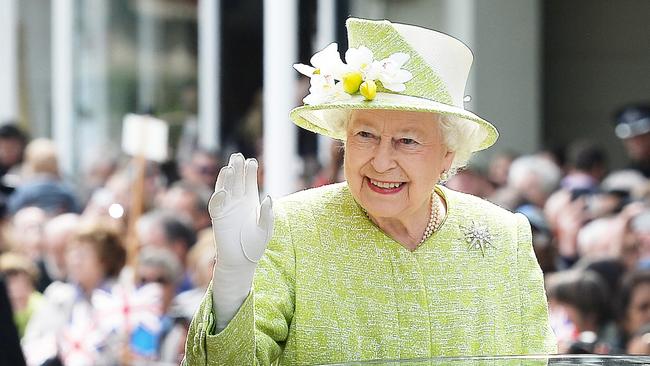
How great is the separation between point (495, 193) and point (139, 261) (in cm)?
253

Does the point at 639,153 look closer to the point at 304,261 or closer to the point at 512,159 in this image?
the point at 512,159

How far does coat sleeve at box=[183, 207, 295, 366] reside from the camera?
2867 millimetres

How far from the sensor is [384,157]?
3.12 metres

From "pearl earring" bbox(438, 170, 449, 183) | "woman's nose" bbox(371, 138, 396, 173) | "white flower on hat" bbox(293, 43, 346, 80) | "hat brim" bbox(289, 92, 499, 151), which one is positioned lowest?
"pearl earring" bbox(438, 170, 449, 183)

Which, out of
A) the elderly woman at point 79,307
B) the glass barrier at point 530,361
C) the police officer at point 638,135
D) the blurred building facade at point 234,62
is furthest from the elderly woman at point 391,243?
the blurred building facade at point 234,62

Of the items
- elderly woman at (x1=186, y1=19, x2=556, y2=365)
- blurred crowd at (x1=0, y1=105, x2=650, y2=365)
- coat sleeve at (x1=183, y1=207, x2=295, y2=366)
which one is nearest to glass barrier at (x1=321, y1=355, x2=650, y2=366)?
coat sleeve at (x1=183, y1=207, x2=295, y2=366)

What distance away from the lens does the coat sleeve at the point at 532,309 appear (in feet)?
→ 10.7

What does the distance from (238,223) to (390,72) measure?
0.53 metres

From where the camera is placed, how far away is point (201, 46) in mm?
15844

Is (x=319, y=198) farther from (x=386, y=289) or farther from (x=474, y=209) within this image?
(x=474, y=209)

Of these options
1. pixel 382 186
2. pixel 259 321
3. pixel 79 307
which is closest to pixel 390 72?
pixel 382 186

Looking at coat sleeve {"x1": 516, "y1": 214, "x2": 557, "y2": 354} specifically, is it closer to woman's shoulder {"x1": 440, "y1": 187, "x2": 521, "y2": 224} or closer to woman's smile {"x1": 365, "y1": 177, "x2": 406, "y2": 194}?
woman's shoulder {"x1": 440, "y1": 187, "x2": 521, "y2": 224}

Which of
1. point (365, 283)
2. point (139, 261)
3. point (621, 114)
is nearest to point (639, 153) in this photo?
point (621, 114)

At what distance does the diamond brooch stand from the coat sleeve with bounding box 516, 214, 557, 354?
78mm
